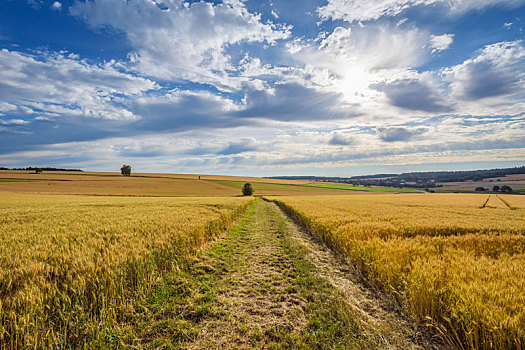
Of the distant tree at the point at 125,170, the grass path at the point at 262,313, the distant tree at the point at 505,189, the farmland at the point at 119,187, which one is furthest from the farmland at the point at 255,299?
the distant tree at the point at 125,170

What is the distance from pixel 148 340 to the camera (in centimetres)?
372

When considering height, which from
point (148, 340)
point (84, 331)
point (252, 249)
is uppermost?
point (84, 331)

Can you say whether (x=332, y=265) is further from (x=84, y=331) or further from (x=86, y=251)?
(x=86, y=251)

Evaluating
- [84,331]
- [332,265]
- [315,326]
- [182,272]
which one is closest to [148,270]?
[182,272]

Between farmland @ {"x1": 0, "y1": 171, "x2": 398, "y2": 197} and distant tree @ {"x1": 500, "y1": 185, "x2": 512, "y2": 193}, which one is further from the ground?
farmland @ {"x1": 0, "y1": 171, "x2": 398, "y2": 197}

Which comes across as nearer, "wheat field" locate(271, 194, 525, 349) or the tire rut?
"wheat field" locate(271, 194, 525, 349)

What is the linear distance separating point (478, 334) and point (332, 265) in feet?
15.3

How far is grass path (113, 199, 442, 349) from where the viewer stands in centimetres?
373

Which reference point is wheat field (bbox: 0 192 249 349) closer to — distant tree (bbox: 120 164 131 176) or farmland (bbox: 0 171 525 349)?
farmland (bbox: 0 171 525 349)

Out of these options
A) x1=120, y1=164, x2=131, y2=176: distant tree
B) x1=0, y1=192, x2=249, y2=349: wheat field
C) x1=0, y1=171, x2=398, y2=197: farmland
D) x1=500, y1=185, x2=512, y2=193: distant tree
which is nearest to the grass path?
x1=0, y1=192, x2=249, y2=349: wheat field

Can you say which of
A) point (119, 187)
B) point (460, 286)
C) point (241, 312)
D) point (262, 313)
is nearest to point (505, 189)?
point (460, 286)

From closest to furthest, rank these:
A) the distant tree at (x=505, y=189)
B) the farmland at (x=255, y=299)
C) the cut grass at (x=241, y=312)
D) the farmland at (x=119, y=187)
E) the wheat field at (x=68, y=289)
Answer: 1. the wheat field at (x=68, y=289)
2. the farmland at (x=255, y=299)
3. the cut grass at (x=241, y=312)
4. the farmland at (x=119, y=187)
5. the distant tree at (x=505, y=189)

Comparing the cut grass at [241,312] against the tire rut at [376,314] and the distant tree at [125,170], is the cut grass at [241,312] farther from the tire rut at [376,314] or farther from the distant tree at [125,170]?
the distant tree at [125,170]

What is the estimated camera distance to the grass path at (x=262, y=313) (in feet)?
12.2
